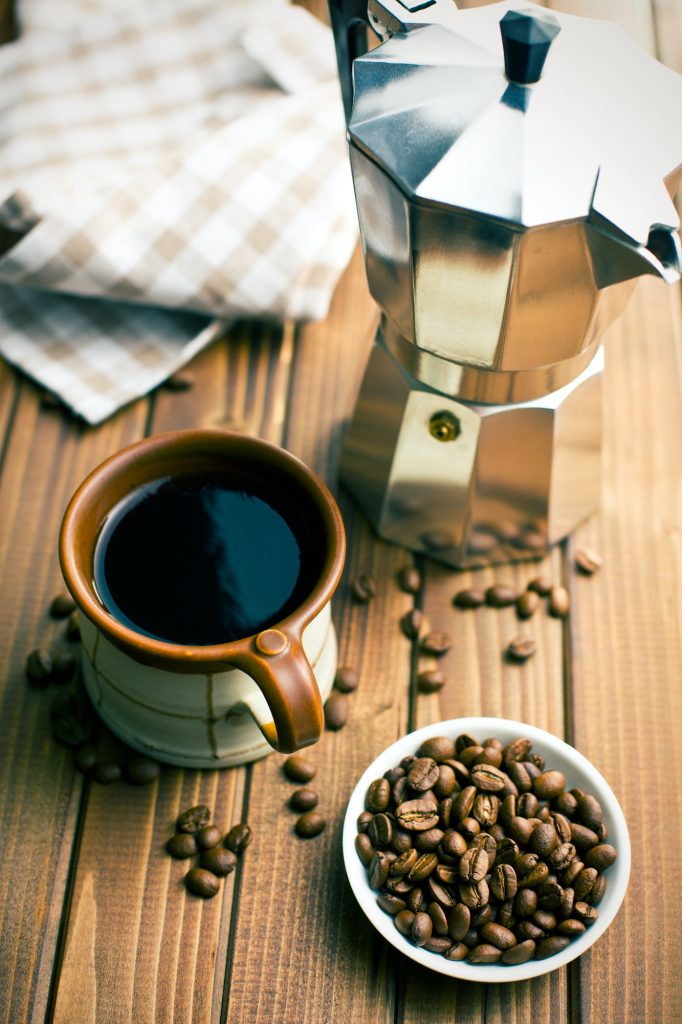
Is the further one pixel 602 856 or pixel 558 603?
pixel 558 603

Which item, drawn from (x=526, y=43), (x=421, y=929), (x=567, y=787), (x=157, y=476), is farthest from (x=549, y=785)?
(x=526, y=43)

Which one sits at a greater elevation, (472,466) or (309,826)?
(472,466)

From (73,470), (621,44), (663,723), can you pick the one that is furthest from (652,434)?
(73,470)

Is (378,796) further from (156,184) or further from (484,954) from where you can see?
(156,184)

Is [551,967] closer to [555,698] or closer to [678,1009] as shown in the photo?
[678,1009]

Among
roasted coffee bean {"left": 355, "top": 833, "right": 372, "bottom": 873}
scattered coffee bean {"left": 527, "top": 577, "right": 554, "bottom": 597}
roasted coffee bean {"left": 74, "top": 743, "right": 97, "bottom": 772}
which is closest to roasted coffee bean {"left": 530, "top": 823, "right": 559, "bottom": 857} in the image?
roasted coffee bean {"left": 355, "top": 833, "right": 372, "bottom": 873}

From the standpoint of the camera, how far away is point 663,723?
2.58 ft

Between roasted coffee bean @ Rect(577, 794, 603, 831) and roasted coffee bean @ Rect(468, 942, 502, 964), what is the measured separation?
10 cm

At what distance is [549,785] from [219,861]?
230mm

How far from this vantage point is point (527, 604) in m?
0.83

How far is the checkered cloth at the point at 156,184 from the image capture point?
933 millimetres

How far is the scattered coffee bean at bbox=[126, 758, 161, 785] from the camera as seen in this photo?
0.74 metres

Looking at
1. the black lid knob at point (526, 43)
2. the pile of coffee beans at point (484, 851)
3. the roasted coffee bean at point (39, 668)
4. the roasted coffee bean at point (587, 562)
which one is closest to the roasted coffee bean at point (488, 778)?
the pile of coffee beans at point (484, 851)

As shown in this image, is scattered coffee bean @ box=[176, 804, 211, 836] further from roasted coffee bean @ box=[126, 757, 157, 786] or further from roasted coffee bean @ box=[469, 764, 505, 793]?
roasted coffee bean @ box=[469, 764, 505, 793]
